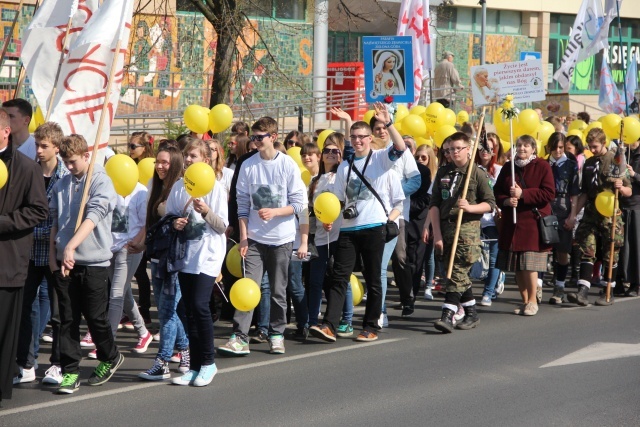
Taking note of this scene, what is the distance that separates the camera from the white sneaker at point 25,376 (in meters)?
7.68

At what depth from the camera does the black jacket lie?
22.4ft

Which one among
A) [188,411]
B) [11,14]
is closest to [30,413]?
[188,411]

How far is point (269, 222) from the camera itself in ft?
28.9

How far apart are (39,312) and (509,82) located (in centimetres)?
590

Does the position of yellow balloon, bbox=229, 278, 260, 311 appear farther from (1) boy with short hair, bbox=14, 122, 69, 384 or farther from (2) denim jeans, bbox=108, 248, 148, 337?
(1) boy with short hair, bbox=14, 122, 69, 384

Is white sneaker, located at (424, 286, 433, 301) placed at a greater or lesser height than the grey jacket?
lesser

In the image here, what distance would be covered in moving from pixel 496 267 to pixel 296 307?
2657 millimetres

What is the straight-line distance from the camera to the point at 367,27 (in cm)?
3419

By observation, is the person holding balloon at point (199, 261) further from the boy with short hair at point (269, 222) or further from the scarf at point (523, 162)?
the scarf at point (523, 162)

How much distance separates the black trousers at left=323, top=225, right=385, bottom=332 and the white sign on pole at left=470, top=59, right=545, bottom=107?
2.89m

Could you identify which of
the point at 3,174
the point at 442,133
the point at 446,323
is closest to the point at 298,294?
the point at 446,323

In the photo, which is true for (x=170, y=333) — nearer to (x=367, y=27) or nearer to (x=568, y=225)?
(x=568, y=225)

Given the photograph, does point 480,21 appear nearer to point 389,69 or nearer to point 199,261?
point 389,69

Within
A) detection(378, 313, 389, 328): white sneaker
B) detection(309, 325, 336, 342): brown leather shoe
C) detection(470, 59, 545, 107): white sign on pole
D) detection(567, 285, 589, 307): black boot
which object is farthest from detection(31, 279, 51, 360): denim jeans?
detection(567, 285, 589, 307): black boot
